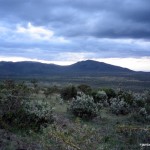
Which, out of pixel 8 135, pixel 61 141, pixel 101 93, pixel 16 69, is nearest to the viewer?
pixel 61 141

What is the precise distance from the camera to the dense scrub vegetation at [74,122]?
955 cm

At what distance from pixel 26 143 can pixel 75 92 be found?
602 inches

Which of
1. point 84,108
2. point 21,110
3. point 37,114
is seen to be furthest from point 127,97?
point 21,110

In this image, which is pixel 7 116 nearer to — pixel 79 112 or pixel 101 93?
pixel 79 112

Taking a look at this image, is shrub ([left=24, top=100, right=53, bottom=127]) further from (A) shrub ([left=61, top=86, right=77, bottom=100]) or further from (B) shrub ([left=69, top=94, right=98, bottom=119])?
(A) shrub ([left=61, top=86, right=77, bottom=100])

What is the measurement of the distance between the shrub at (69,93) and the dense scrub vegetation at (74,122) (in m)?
1.35

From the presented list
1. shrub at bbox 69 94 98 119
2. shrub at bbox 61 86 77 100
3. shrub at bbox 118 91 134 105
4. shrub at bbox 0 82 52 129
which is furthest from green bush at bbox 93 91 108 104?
shrub at bbox 0 82 52 129

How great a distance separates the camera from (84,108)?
1938 centimetres

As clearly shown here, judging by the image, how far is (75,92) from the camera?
2723 centimetres

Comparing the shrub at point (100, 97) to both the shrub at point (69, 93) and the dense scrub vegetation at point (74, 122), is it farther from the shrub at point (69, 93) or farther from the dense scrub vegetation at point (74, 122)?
the shrub at point (69, 93)

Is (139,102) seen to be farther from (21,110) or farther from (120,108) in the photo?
(21,110)

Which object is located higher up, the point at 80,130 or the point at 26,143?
the point at 80,130

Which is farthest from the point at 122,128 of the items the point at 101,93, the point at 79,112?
the point at 101,93

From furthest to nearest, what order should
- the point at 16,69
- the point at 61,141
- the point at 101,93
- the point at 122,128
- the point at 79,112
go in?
the point at 16,69
the point at 101,93
the point at 79,112
the point at 122,128
the point at 61,141
